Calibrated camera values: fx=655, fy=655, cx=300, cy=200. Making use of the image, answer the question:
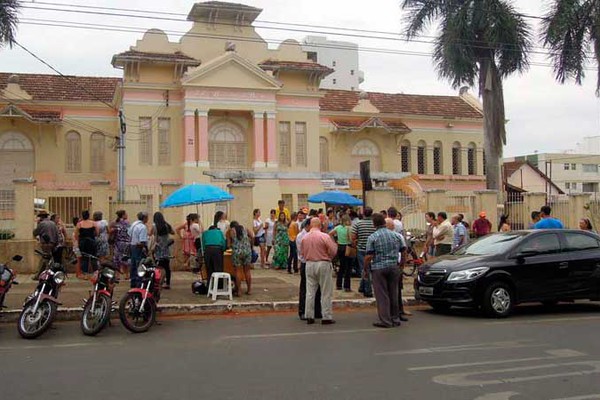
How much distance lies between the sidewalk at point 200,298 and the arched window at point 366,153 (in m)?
22.0

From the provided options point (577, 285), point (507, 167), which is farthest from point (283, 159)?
point (507, 167)

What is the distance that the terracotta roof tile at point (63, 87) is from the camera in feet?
107

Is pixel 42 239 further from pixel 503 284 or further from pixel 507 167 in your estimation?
pixel 507 167

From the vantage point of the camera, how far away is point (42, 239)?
14422 millimetres

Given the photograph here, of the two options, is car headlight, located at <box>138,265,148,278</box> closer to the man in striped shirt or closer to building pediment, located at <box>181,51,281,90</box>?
the man in striped shirt

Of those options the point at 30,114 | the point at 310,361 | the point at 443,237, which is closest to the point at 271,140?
the point at 30,114

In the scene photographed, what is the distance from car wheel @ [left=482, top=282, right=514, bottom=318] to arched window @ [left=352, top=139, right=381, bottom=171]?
2602 centimetres

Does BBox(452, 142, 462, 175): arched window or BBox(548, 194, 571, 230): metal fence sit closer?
BBox(548, 194, 571, 230): metal fence

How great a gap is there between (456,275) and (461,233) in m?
4.35

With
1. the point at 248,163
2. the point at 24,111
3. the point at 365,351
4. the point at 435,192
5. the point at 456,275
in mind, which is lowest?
the point at 365,351

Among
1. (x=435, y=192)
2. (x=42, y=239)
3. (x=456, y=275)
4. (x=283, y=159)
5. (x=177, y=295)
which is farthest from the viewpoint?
(x=283, y=159)

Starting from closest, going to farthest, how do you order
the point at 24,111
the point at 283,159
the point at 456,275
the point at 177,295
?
1. the point at 456,275
2. the point at 177,295
3. the point at 24,111
4. the point at 283,159

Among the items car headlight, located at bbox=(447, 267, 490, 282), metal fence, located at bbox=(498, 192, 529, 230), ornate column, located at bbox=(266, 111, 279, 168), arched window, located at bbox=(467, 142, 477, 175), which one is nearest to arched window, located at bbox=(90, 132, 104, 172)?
ornate column, located at bbox=(266, 111, 279, 168)

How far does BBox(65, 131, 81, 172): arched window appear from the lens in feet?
107
